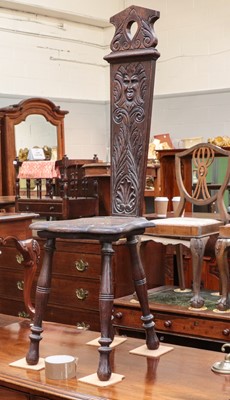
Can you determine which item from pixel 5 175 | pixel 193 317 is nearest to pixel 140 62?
pixel 193 317

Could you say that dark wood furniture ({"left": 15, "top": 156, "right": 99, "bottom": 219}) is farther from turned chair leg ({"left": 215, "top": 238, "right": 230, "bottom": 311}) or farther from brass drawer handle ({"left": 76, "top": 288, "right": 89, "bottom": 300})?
turned chair leg ({"left": 215, "top": 238, "right": 230, "bottom": 311})

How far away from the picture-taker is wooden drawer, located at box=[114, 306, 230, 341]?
12.7 ft

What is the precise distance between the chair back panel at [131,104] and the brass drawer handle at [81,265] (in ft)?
6.64

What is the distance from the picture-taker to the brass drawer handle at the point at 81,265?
479cm

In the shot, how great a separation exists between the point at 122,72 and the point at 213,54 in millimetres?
5323

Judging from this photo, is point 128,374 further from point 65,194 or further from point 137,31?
point 65,194

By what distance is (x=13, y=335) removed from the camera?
3.33m

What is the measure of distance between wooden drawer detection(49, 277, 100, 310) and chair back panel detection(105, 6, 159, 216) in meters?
2.03

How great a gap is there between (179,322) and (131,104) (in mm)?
1739

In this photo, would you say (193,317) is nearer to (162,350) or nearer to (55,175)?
(162,350)

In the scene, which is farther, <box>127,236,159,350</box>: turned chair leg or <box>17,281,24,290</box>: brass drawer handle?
<box>17,281,24,290</box>: brass drawer handle

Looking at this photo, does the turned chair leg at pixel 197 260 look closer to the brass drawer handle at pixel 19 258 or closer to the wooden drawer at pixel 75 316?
the wooden drawer at pixel 75 316

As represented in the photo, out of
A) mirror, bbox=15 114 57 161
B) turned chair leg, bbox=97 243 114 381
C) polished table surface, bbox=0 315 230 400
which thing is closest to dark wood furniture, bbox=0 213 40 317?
polished table surface, bbox=0 315 230 400

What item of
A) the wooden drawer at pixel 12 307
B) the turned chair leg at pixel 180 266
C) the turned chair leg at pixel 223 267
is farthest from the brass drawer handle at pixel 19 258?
the turned chair leg at pixel 223 267
